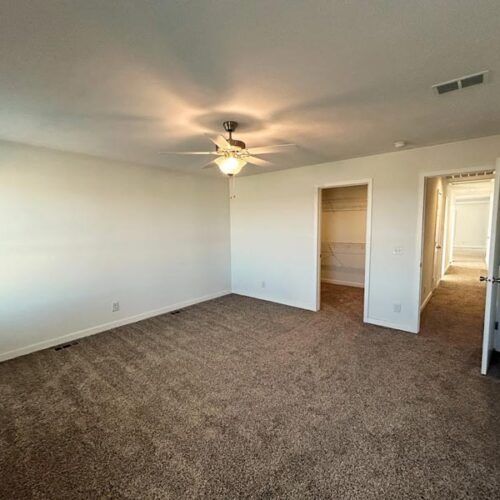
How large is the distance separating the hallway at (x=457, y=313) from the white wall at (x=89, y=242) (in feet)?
12.6

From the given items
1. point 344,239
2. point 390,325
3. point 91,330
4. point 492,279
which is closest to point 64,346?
point 91,330

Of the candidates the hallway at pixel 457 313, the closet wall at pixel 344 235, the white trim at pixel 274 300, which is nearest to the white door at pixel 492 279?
the hallway at pixel 457 313

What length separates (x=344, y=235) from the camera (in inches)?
256

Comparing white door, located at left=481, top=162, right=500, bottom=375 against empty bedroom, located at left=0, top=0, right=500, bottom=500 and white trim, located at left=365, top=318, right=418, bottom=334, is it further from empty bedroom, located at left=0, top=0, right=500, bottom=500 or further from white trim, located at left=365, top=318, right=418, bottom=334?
white trim, located at left=365, top=318, right=418, bottom=334

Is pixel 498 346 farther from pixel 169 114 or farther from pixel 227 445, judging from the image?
pixel 169 114

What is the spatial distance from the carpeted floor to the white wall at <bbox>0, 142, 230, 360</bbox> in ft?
1.68

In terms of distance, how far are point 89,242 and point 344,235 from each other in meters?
5.25

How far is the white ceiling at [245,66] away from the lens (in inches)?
48.0

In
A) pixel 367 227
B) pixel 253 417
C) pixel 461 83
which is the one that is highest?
pixel 461 83

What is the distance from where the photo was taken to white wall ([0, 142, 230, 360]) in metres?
3.10

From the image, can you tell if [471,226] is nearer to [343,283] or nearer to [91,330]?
[343,283]

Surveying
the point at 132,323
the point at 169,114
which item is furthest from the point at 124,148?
the point at 132,323

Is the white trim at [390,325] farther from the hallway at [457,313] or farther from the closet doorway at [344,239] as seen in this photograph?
the closet doorway at [344,239]

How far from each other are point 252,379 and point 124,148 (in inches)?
117
